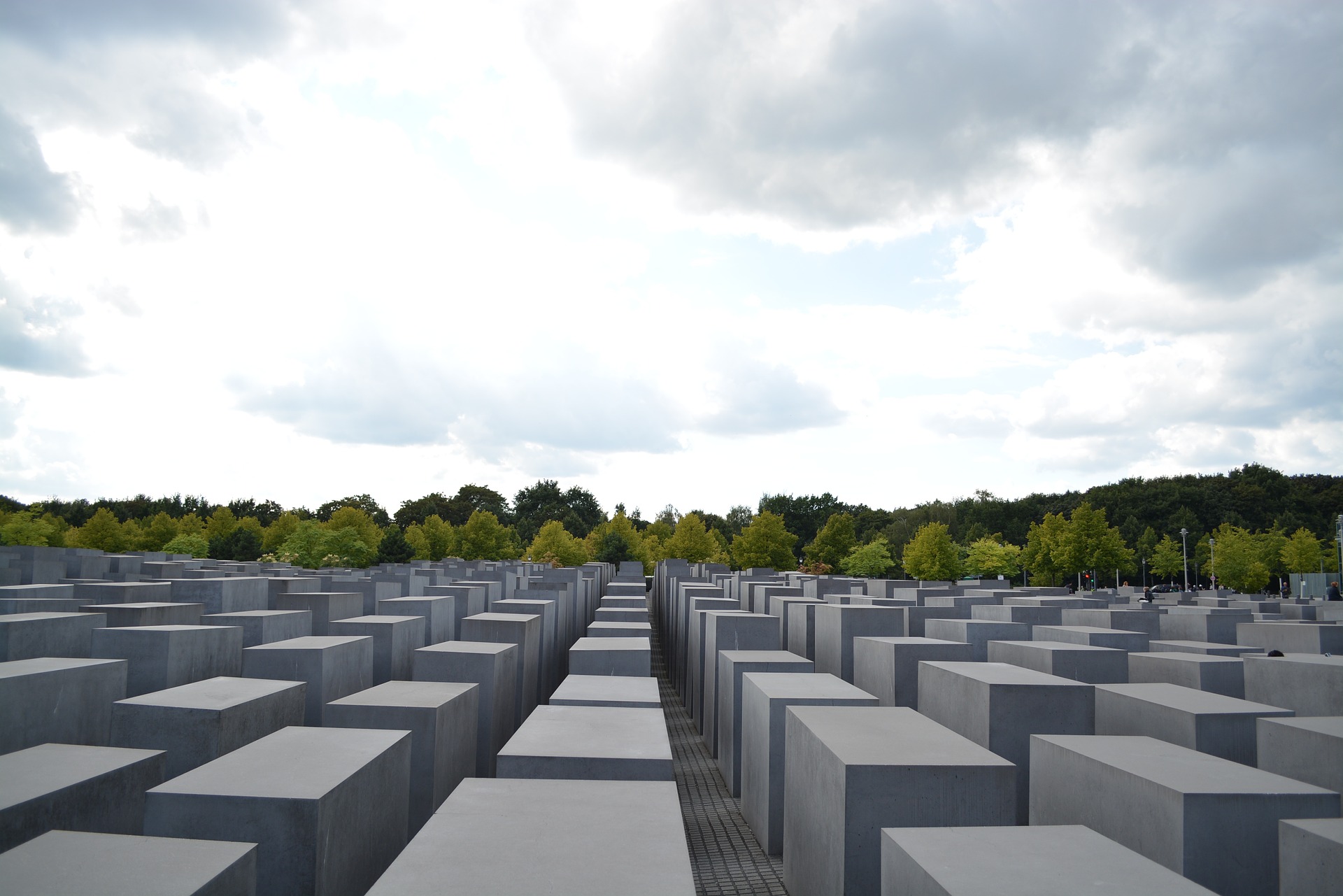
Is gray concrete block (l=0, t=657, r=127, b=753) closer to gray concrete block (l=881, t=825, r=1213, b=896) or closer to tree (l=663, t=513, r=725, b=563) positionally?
gray concrete block (l=881, t=825, r=1213, b=896)

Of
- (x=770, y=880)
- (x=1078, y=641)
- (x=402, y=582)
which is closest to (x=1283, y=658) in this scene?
(x=1078, y=641)

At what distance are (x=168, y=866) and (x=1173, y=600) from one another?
3008 cm

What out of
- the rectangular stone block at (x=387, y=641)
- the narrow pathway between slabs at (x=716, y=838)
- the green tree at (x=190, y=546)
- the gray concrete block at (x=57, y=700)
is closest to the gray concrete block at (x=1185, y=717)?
the narrow pathway between slabs at (x=716, y=838)

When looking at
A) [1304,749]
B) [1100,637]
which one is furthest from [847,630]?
[1304,749]

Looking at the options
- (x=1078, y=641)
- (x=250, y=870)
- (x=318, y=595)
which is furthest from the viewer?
(x=318, y=595)

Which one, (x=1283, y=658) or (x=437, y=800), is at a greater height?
(x=1283, y=658)

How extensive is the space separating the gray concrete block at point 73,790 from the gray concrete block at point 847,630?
837 centimetres

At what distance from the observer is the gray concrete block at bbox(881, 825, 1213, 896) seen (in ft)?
10.2

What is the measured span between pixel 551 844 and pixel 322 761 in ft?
6.56

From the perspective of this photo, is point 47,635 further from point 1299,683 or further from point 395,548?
point 395,548

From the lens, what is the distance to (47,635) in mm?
9258

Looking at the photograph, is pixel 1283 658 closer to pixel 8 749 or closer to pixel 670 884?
pixel 670 884

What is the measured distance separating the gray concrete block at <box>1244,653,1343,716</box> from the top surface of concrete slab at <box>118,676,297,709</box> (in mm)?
10107

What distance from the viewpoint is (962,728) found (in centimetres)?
710
